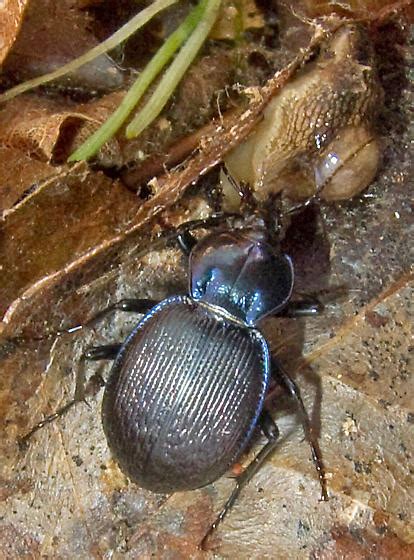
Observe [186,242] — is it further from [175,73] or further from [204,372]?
[175,73]

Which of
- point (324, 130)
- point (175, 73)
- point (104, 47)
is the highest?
point (104, 47)

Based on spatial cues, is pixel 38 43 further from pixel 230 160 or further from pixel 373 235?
pixel 373 235

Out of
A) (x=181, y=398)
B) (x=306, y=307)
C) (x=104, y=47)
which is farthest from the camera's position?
(x=104, y=47)

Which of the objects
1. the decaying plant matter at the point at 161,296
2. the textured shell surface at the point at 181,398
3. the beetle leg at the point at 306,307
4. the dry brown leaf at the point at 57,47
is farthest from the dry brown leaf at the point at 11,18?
the beetle leg at the point at 306,307

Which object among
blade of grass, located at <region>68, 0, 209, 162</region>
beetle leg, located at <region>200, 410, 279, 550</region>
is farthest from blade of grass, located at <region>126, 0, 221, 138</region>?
beetle leg, located at <region>200, 410, 279, 550</region>

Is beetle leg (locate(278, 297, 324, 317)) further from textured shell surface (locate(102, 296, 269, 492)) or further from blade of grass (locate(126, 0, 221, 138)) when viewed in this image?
blade of grass (locate(126, 0, 221, 138))

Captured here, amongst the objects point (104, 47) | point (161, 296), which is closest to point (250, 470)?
point (161, 296)

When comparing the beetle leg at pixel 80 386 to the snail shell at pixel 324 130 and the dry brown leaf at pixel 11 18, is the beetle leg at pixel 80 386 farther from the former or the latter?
the dry brown leaf at pixel 11 18
